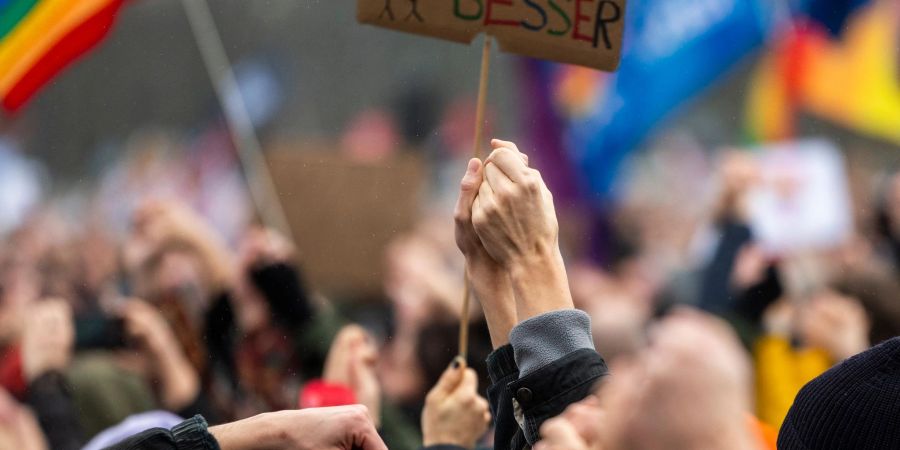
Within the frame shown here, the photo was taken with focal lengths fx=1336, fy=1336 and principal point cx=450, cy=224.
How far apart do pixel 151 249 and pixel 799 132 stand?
2.89 meters

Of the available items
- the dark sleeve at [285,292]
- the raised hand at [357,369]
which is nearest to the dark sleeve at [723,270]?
the dark sleeve at [285,292]

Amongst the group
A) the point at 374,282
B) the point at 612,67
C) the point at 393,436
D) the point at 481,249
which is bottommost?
the point at 393,436

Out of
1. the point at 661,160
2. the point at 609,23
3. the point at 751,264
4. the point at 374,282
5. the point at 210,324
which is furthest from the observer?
the point at 661,160

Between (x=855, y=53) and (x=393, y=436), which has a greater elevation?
(x=855, y=53)

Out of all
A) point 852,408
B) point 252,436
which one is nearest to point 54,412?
point 252,436

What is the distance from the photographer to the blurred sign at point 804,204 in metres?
4.54

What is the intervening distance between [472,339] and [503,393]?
1.42 metres

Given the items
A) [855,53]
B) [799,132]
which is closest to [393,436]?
[799,132]

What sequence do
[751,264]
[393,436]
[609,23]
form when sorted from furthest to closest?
[751,264] < [393,436] < [609,23]

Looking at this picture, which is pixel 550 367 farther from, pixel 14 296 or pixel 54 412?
pixel 14 296

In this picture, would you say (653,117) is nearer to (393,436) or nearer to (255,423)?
(393,436)

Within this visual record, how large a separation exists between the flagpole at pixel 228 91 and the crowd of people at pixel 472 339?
322mm

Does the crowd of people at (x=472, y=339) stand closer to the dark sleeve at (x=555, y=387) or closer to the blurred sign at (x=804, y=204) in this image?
the dark sleeve at (x=555, y=387)

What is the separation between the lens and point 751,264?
156 inches
